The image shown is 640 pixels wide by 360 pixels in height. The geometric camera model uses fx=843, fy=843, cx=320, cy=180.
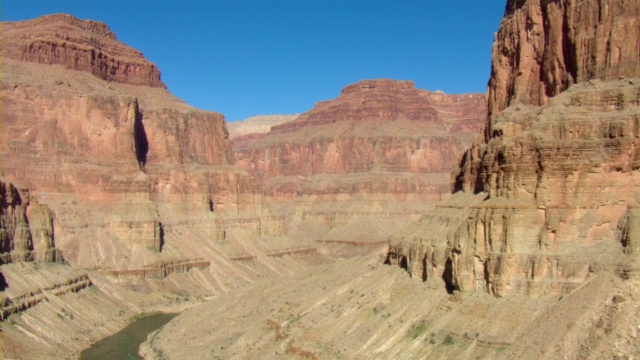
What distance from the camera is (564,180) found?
114 ft

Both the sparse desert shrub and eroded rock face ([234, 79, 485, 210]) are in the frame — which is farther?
eroded rock face ([234, 79, 485, 210])

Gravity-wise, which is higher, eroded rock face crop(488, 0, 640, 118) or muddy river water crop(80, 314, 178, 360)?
eroded rock face crop(488, 0, 640, 118)

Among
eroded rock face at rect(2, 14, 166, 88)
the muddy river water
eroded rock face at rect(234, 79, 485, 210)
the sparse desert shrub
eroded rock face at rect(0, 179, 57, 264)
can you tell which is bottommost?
the muddy river water

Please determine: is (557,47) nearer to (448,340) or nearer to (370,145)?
(448,340)

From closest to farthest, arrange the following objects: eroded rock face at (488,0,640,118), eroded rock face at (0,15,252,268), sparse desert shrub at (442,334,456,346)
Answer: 1. sparse desert shrub at (442,334,456,346)
2. eroded rock face at (488,0,640,118)
3. eroded rock face at (0,15,252,268)

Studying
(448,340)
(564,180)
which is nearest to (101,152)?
(448,340)

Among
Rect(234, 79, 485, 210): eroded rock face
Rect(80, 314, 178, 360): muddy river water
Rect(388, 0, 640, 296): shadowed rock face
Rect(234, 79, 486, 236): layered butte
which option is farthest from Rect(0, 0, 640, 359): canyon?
Rect(234, 79, 485, 210): eroded rock face

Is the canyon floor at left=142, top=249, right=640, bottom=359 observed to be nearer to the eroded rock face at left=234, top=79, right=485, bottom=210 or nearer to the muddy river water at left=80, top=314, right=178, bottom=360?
the muddy river water at left=80, top=314, right=178, bottom=360

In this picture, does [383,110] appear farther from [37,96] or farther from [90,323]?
[90,323]

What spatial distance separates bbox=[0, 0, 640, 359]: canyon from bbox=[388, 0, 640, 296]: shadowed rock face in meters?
0.09

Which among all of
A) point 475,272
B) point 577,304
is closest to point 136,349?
point 475,272

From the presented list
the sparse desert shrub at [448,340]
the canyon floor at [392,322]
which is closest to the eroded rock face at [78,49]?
the canyon floor at [392,322]

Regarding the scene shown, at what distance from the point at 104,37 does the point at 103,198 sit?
32.8 m

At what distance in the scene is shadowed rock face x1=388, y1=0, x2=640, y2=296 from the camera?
33.7 metres
